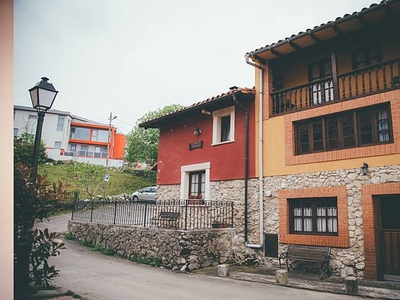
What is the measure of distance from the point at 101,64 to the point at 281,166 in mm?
4762

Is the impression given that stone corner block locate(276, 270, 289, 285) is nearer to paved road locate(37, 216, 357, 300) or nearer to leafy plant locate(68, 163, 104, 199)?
paved road locate(37, 216, 357, 300)

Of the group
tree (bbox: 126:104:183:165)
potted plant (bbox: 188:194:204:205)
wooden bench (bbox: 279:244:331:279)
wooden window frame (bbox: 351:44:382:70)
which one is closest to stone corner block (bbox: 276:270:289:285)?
wooden bench (bbox: 279:244:331:279)

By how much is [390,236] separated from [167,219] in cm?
480

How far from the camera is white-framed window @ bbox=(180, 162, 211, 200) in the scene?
891 cm

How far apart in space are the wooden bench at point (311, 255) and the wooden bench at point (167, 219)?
2.56 m

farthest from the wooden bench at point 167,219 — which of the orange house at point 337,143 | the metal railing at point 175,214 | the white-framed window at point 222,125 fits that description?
the white-framed window at point 222,125

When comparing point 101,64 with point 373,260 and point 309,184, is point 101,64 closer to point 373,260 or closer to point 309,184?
point 309,184

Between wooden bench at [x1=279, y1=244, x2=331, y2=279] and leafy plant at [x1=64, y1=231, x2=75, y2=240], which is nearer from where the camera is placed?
wooden bench at [x1=279, y1=244, x2=331, y2=279]

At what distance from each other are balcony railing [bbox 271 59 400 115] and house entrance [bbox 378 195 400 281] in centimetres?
214

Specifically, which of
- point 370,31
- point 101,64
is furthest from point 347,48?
point 101,64

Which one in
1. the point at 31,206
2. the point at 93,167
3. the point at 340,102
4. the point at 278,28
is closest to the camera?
the point at 31,206

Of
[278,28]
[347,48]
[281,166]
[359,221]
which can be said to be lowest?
[359,221]

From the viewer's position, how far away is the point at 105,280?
5441 mm

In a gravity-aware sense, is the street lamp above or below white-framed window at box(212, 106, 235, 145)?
below
